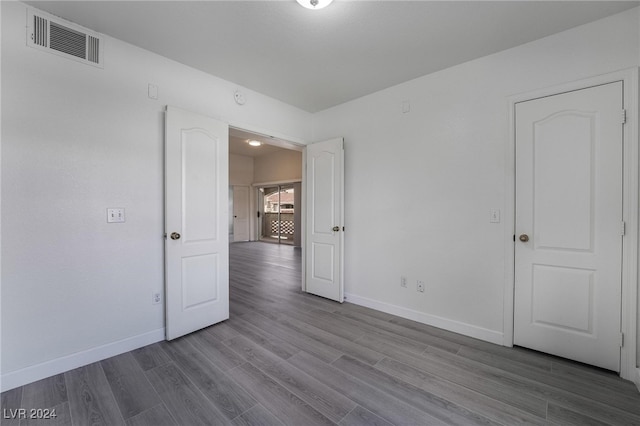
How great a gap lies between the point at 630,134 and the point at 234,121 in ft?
11.7

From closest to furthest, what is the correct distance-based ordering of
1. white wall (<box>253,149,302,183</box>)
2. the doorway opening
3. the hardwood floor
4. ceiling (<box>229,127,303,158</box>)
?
1. the hardwood floor
2. ceiling (<box>229,127,303,158</box>)
3. white wall (<box>253,149,302,183</box>)
4. the doorway opening

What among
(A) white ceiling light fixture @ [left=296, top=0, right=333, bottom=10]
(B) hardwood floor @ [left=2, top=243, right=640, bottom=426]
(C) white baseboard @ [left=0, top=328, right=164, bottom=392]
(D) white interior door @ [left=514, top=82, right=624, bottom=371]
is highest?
(A) white ceiling light fixture @ [left=296, top=0, right=333, bottom=10]

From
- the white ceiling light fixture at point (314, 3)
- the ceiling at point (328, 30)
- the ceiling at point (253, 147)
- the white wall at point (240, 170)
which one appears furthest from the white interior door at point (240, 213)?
the white ceiling light fixture at point (314, 3)

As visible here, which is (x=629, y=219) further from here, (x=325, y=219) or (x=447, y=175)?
(x=325, y=219)

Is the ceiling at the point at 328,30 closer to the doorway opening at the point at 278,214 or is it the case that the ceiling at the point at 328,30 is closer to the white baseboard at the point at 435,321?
the white baseboard at the point at 435,321

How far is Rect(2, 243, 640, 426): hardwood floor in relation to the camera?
5.29 feet

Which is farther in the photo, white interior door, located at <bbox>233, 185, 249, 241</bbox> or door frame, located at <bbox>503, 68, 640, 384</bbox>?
white interior door, located at <bbox>233, 185, 249, 241</bbox>

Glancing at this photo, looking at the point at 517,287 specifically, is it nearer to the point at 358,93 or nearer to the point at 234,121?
the point at 358,93

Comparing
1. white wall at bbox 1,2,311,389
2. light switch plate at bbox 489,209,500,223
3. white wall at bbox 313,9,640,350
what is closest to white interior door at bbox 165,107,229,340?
white wall at bbox 1,2,311,389

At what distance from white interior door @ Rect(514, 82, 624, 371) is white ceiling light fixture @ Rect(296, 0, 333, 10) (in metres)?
1.95

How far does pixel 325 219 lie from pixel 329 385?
2.20 m

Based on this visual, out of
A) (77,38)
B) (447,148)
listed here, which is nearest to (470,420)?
(447,148)

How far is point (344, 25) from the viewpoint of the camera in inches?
84.0

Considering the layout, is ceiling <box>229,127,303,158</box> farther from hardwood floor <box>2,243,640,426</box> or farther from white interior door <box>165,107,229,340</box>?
hardwood floor <box>2,243,640,426</box>
